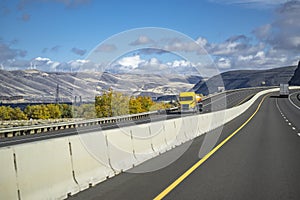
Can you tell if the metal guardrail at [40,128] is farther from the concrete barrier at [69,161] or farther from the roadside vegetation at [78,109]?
the roadside vegetation at [78,109]

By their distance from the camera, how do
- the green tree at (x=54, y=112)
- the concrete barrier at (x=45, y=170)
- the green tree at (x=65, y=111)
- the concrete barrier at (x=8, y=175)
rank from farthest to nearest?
the green tree at (x=54, y=112), the green tree at (x=65, y=111), the concrete barrier at (x=45, y=170), the concrete barrier at (x=8, y=175)

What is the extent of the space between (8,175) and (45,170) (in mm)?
1187

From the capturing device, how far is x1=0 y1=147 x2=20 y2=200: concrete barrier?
6.41 metres

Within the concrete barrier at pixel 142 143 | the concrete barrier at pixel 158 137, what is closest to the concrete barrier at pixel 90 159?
the concrete barrier at pixel 142 143

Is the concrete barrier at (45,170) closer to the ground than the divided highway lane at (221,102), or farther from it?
farther from it

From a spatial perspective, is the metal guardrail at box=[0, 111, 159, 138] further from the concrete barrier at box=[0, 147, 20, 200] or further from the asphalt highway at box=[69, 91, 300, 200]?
the concrete barrier at box=[0, 147, 20, 200]

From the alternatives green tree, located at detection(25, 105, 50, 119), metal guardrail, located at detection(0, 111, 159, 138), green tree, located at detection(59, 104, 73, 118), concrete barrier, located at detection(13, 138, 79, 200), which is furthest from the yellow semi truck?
green tree, located at detection(25, 105, 50, 119)

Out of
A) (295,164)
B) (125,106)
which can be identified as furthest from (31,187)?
(125,106)

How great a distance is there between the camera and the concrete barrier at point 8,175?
21.0 feet

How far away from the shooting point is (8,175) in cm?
655

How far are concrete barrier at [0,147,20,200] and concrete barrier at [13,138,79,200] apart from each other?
0.12 meters

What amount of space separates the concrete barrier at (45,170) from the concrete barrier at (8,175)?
0.39 ft

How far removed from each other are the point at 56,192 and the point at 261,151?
9.34m

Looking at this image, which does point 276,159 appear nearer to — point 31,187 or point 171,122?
point 171,122
